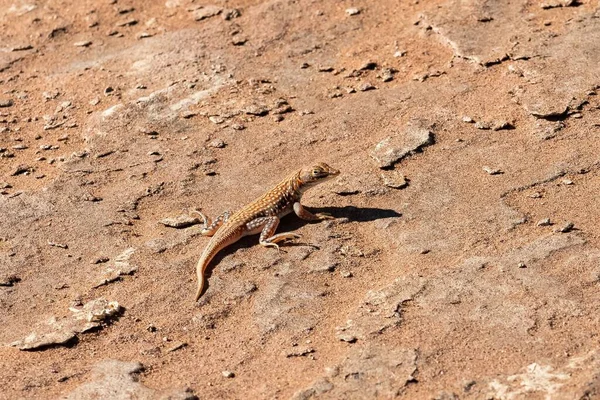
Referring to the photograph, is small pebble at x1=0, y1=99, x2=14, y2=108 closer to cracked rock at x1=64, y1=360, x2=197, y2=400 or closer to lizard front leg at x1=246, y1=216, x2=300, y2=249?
lizard front leg at x1=246, y1=216, x2=300, y2=249

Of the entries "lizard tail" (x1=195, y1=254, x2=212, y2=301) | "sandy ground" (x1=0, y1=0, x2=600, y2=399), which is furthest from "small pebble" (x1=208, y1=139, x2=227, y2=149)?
"lizard tail" (x1=195, y1=254, x2=212, y2=301)

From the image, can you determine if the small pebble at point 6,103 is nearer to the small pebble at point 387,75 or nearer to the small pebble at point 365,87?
the small pebble at point 365,87

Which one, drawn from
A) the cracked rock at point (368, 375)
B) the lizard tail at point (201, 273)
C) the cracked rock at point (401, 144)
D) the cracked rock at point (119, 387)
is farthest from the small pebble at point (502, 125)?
the cracked rock at point (119, 387)

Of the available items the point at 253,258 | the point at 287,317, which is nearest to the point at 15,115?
the point at 253,258

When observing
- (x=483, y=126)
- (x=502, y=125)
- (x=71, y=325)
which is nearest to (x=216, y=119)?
(x=483, y=126)

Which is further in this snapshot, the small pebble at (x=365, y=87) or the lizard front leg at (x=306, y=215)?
the small pebble at (x=365, y=87)

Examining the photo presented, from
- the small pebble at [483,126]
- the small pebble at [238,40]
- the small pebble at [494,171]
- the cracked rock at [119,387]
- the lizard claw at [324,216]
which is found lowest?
the small pebble at [494,171]

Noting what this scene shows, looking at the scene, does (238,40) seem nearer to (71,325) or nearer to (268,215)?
(268,215)
